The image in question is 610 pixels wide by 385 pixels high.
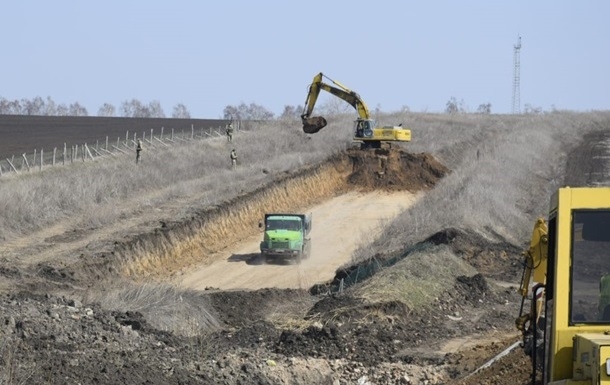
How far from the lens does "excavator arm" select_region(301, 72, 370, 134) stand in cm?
4569

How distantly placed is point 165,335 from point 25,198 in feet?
73.5

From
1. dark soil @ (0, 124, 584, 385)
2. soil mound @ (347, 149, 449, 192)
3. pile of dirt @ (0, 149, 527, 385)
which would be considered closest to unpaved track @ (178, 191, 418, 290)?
soil mound @ (347, 149, 449, 192)

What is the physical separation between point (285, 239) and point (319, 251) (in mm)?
2884

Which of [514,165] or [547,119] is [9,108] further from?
[514,165]

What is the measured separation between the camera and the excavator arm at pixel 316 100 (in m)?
45.7

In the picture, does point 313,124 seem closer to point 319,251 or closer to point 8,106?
point 319,251

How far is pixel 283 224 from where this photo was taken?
3731 cm

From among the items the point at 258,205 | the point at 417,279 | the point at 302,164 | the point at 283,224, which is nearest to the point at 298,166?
the point at 302,164

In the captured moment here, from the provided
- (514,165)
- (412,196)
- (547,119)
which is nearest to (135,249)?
(412,196)

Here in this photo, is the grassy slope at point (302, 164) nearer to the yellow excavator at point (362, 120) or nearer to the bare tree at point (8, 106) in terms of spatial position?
the yellow excavator at point (362, 120)

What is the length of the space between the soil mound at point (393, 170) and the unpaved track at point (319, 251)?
1762 mm

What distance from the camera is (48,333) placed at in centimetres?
1526

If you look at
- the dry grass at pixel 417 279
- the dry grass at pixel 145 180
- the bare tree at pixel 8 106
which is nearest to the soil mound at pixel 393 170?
the dry grass at pixel 145 180

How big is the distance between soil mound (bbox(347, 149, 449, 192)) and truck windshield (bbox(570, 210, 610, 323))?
4595cm
